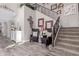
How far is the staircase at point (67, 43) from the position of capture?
1.97 metres

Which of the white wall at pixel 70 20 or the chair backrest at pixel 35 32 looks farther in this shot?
the chair backrest at pixel 35 32

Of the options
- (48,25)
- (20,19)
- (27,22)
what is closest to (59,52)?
(48,25)

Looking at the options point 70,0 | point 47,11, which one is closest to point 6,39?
point 47,11

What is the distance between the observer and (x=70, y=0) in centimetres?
205

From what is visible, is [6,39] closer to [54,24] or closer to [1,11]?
[1,11]

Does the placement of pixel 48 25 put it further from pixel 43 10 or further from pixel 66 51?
pixel 66 51

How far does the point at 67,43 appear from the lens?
6.60 feet

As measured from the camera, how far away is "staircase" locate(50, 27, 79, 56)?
1969mm

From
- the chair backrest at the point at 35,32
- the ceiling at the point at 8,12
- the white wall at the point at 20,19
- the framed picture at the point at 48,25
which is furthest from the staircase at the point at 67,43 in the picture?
the ceiling at the point at 8,12

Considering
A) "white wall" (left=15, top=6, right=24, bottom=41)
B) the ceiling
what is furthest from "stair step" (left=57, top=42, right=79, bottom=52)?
the ceiling

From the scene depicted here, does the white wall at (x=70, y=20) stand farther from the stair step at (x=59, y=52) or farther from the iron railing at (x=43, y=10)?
the stair step at (x=59, y=52)

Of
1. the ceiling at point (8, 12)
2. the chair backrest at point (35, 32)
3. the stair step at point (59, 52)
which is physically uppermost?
the ceiling at point (8, 12)

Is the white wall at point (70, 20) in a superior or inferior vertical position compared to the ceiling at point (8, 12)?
inferior

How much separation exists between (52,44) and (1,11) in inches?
34.2
